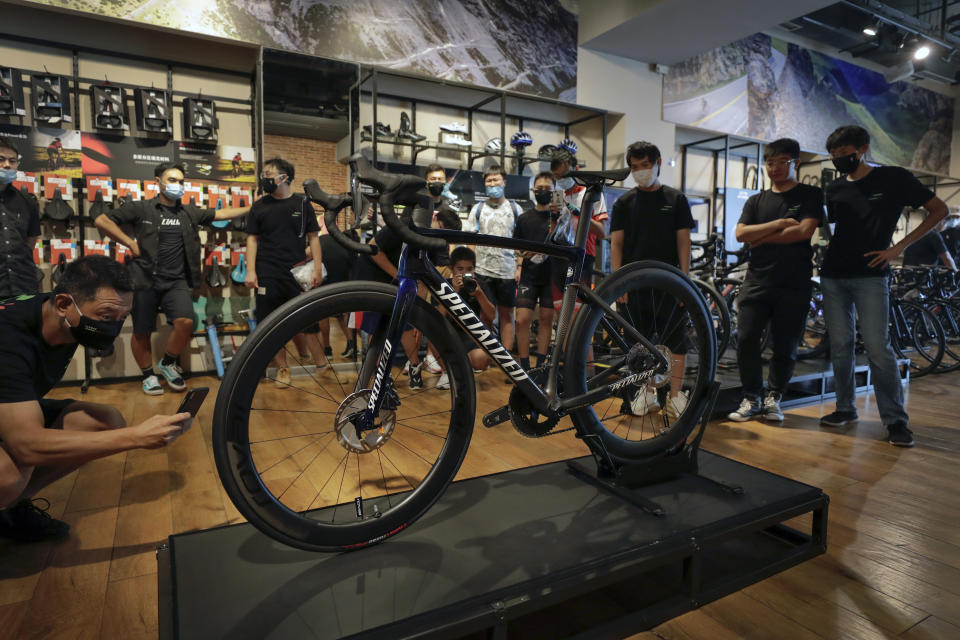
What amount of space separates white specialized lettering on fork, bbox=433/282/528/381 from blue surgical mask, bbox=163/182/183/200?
3319 millimetres

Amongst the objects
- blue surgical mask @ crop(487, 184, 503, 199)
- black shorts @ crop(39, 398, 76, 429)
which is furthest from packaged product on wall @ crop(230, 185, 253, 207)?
black shorts @ crop(39, 398, 76, 429)

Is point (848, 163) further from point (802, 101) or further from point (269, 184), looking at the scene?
point (802, 101)

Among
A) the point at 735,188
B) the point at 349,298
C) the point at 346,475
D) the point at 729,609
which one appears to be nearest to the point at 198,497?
the point at 346,475

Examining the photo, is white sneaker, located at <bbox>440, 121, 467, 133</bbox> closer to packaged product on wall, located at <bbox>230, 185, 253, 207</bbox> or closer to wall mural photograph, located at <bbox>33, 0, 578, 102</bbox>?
wall mural photograph, located at <bbox>33, 0, 578, 102</bbox>

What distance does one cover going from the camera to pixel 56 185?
403 centimetres

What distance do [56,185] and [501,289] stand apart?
336 centimetres

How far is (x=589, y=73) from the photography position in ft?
21.5

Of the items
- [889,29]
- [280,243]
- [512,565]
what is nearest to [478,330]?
[512,565]

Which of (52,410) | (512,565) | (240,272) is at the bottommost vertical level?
(512,565)

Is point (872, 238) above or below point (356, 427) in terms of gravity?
above

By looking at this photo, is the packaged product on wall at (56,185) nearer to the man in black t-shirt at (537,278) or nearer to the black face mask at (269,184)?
the black face mask at (269,184)


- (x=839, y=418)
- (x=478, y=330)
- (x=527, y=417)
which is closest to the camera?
(x=478, y=330)

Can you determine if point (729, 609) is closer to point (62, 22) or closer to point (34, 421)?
point (34, 421)

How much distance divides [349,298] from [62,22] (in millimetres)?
4641
